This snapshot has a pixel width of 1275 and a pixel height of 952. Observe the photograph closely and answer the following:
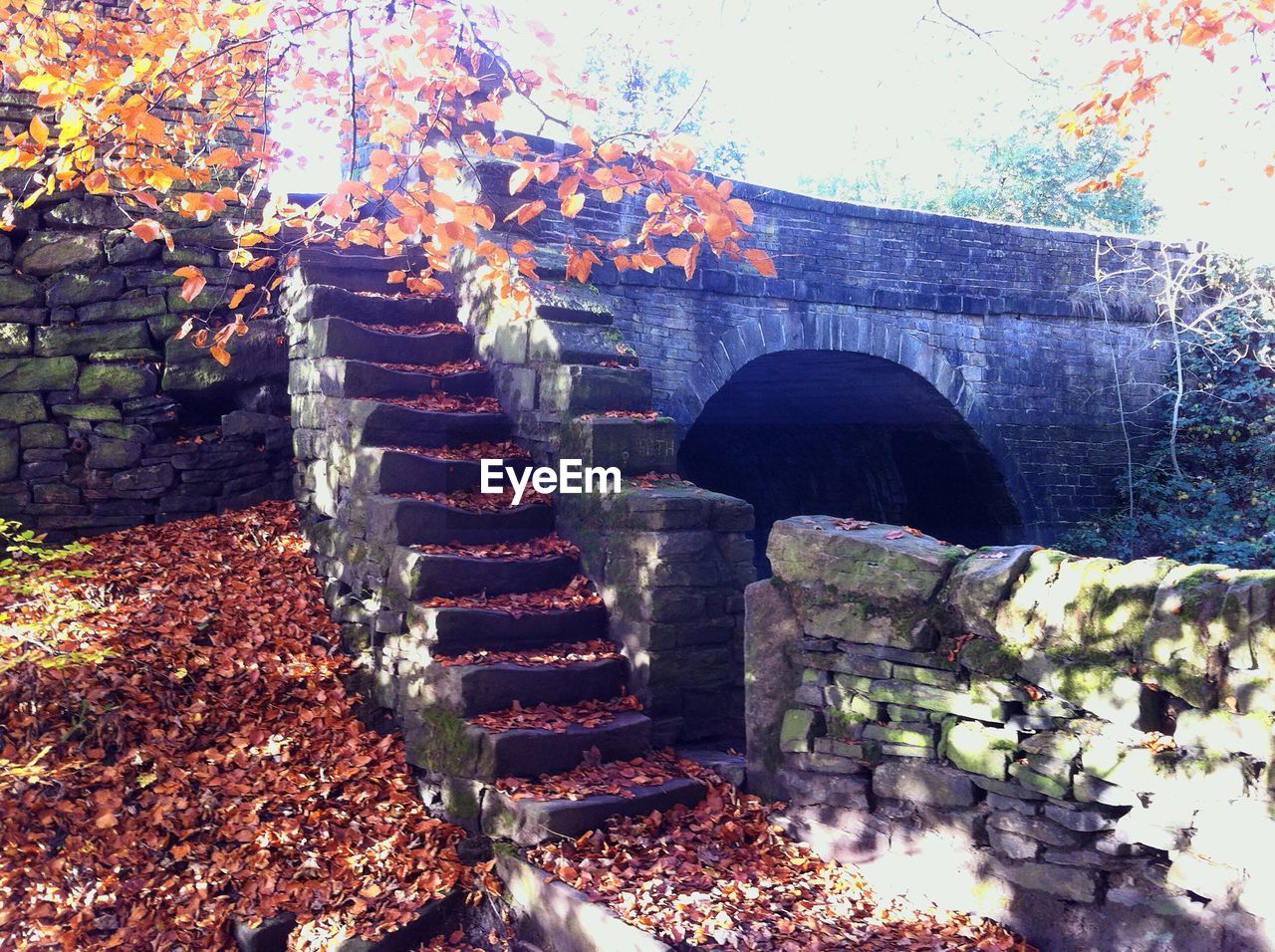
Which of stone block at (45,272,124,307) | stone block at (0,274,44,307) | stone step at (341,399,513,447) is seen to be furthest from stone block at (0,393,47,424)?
stone step at (341,399,513,447)

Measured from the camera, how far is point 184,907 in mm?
4164

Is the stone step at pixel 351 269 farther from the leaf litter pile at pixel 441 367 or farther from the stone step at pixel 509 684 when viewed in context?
the stone step at pixel 509 684

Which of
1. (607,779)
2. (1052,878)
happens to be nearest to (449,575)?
(607,779)

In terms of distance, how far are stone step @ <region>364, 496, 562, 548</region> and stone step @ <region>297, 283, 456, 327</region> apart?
5.40 ft

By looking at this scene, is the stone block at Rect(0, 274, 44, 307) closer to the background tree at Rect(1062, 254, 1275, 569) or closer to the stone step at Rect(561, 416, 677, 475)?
the stone step at Rect(561, 416, 677, 475)

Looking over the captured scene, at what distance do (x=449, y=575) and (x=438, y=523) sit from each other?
36 cm

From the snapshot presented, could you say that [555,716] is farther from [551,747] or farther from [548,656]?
[548,656]

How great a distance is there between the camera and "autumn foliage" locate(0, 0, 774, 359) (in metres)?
5.68

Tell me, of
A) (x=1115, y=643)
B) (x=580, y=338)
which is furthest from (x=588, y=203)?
(x=1115, y=643)

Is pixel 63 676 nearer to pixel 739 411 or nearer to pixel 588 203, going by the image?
pixel 588 203

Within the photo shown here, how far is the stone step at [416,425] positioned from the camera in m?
5.84

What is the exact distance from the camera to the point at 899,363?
10.3 m

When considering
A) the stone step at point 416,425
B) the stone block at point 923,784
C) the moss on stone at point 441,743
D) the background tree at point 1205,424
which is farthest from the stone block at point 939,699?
the background tree at point 1205,424

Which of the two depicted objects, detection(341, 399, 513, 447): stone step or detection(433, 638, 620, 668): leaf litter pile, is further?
detection(341, 399, 513, 447): stone step
